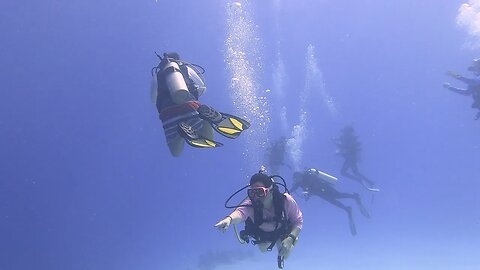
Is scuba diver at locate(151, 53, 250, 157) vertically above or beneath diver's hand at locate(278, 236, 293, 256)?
above

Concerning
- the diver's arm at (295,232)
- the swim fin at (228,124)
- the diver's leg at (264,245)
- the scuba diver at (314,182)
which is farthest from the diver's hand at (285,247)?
the scuba diver at (314,182)

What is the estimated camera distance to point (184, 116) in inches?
246

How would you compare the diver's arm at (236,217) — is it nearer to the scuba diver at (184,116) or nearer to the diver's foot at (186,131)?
the scuba diver at (184,116)

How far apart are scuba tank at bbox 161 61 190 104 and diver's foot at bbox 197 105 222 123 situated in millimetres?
324

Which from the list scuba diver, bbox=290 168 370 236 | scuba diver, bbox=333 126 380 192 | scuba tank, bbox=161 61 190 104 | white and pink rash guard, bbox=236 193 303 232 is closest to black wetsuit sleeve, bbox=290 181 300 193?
scuba diver, bbox=290 168 370 236

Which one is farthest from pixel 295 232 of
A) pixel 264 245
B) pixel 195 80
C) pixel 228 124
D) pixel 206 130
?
pixel 195 80

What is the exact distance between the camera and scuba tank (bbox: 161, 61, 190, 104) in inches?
240

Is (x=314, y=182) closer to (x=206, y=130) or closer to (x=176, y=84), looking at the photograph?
(x=206, y=130)

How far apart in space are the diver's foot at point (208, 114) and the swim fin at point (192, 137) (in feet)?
0.95

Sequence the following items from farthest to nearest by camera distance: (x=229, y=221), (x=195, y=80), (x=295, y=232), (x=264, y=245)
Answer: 1. (x=195, y=80)
2. (x=264, y=245)
3. (x=295, y=232)
4. (x=229, y=221)

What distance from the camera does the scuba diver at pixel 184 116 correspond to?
20.0 ft

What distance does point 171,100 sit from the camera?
6395mm

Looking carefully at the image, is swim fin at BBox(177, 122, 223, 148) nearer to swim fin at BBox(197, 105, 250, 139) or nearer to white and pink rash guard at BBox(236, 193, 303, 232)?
swim fin at BBox(197, 105, 250, 139)

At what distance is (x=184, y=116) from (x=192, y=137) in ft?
1.63
